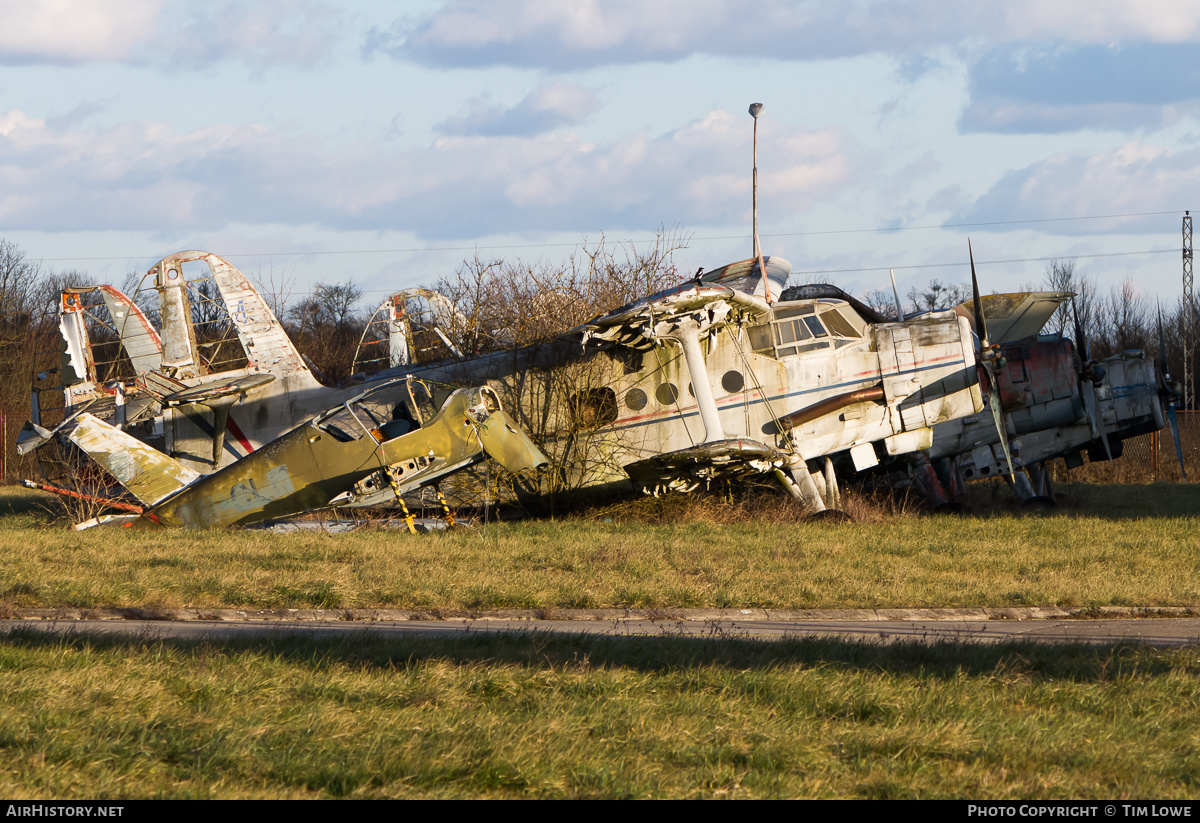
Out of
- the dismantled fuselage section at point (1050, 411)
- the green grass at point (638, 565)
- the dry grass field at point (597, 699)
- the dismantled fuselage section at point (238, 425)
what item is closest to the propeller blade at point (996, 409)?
the dismantled fuselage section at point (1050, 411)

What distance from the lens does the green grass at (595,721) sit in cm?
486

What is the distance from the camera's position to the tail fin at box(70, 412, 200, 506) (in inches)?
681

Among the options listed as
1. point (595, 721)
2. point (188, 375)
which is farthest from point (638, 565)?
point (188, 375)

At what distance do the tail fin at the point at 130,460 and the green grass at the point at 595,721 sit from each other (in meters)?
9.62

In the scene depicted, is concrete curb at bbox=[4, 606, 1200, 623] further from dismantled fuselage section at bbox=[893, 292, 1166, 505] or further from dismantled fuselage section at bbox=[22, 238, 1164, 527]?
dismantled fuselage section at bbox=[893, 292, 1166, 505]

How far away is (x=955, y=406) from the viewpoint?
17625mm

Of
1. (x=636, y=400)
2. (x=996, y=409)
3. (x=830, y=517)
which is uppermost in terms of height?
(x=636, y=400)

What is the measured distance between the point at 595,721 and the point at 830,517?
38.6 feet

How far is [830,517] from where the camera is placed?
55.8 feet

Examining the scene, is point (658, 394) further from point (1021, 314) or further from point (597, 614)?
point (597, 614)

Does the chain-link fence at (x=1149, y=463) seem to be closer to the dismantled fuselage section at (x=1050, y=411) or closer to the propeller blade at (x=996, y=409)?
the dismantled fuselage section at (x=1050, y=411)

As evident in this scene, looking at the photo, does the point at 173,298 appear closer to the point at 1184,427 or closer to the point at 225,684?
the point at 225,684
